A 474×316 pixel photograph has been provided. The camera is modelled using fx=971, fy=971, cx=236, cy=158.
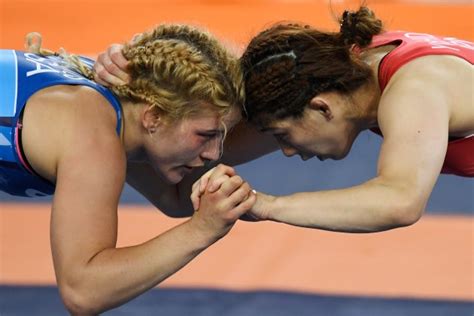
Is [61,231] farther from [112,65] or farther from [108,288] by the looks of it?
[112,65]

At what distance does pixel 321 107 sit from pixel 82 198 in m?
0.57

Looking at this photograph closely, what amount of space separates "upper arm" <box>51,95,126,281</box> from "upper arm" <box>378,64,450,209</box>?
530 mm

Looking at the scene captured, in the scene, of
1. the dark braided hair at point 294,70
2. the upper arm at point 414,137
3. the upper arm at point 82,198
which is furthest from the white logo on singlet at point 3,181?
the upper arm at point 414,137

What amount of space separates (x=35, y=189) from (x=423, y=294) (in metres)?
1.29

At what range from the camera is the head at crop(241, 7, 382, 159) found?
81.8 inches

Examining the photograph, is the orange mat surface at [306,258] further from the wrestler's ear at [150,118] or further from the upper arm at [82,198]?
the upper arm at [82,198]

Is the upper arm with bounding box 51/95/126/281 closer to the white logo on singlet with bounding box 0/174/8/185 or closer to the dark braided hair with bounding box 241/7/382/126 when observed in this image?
the white logo on singlet with bounding box 0/174/8/185

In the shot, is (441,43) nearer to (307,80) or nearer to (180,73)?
(307,80)

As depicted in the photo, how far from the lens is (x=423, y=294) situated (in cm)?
288

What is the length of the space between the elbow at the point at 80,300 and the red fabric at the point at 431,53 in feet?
2.47

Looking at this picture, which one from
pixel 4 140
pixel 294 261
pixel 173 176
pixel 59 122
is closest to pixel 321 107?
pixel 173 176

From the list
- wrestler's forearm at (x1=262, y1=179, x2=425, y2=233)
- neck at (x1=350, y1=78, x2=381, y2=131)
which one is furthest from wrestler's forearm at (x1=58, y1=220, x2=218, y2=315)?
neck at (x1=350, y1=78, x2=381, y2=131)

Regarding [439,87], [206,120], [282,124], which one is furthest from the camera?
[282,124]

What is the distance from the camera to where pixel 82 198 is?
1868 millimetres
